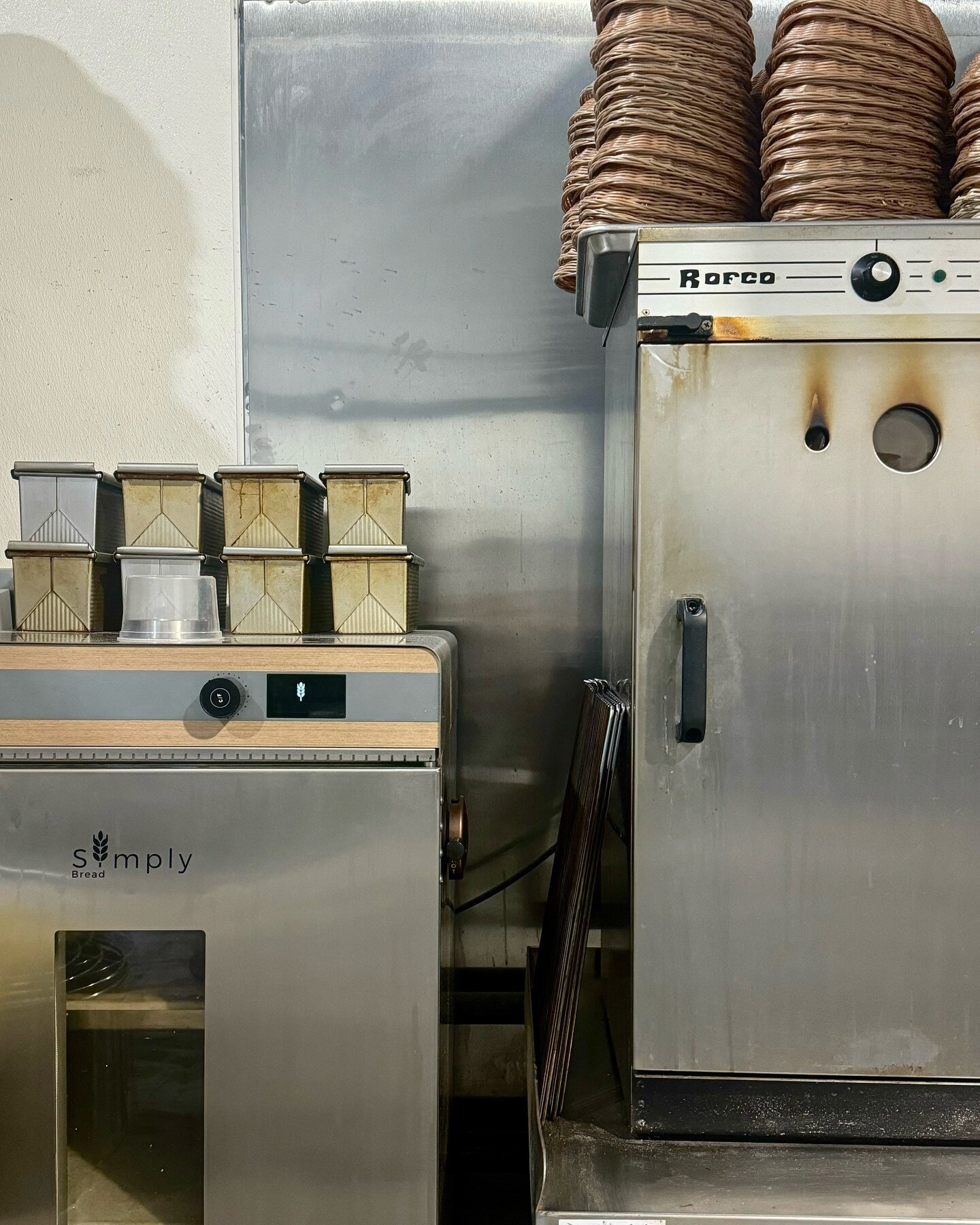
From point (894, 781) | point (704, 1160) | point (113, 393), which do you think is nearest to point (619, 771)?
point (894, 781)

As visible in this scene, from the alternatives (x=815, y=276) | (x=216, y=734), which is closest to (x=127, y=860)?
(x=216, y=734)

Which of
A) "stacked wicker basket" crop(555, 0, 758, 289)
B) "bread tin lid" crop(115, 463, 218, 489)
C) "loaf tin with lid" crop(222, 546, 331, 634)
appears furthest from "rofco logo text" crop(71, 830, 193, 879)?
"stacked wicker basket" crop(555, 0, 758, 289)

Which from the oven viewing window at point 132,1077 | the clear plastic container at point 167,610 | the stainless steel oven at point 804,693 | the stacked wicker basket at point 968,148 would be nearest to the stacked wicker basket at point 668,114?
the stainless steel oven at point 804,693

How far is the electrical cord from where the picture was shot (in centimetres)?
187

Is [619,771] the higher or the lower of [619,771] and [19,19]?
the lower

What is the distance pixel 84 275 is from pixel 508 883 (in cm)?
160

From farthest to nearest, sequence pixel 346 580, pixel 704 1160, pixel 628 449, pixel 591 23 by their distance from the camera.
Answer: pixel 591 23
pixel 346 580
pixel 628 449
pixel 704 1160

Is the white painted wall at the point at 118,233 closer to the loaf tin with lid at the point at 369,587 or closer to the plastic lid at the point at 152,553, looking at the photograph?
A: the plastic lid at the point at 152,553

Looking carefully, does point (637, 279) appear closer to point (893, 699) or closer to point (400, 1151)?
point (893, 699)

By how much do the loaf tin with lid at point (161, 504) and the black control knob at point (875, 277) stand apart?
1.03 metres

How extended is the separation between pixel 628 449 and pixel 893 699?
491mm

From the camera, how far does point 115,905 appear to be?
47.2 inches

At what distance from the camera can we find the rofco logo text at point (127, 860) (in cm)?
120

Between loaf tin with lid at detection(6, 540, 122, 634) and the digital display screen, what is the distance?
44cm
